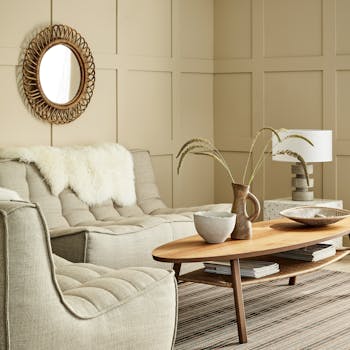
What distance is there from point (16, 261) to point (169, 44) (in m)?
4.06

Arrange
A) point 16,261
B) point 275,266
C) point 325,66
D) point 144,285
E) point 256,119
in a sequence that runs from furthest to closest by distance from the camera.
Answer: point 256,119
point 325,66
point 275,266
point 144,285
point 16,261

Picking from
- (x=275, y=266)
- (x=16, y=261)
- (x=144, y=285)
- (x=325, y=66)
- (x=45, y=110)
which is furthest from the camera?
(x=325, y=66)

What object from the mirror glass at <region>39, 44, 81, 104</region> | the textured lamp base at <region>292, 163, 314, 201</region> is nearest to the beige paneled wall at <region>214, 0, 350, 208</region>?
the textured lamp base at <region>292, 163, 314, 201</region>

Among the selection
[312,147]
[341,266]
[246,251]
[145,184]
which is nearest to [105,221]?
[145,184]

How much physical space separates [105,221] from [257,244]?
136 cm

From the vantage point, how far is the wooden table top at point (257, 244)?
12.1ft

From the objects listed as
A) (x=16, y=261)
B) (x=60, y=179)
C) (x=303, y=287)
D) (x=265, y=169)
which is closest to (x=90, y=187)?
(x=60, y=179)

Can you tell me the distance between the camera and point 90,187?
5.14m

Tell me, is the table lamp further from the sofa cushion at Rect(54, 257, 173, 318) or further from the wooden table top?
the sofa cushion at Rect(54, 257, 173, 318)

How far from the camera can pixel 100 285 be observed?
3062 millimetres

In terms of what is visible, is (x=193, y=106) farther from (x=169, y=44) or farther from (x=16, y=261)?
(x=16, y=261)

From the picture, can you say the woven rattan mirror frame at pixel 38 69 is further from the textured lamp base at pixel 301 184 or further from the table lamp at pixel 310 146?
the textured lamp base at pixel 301 184

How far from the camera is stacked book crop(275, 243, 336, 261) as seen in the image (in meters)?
4.38

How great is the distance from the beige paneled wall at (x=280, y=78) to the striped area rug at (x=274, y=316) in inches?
55.8
